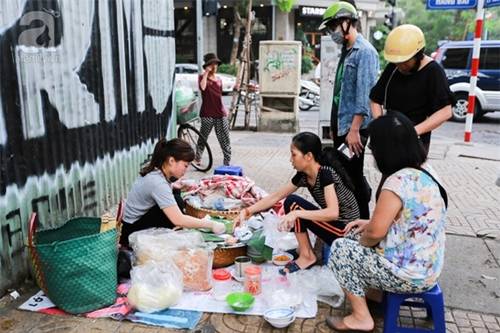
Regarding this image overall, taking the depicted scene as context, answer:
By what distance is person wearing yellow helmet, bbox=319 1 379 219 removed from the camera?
3932mm

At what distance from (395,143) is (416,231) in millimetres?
498

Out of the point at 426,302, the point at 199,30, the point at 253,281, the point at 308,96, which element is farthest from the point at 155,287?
the point at 308,96

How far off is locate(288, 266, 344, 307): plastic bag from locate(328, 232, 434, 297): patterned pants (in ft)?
0.85

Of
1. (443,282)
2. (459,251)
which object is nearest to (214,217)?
(443,282)

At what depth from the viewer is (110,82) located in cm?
454

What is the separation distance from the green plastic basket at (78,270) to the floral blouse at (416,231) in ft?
5.60

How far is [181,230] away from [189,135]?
4147 mm

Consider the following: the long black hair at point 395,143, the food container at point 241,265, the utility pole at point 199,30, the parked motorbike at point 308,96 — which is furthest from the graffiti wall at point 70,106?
the parked motorbike at point 308,96

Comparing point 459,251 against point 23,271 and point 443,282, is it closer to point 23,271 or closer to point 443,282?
point 443,282

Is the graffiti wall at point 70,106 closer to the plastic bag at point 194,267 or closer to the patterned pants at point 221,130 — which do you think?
the plastic bag at point 194,267

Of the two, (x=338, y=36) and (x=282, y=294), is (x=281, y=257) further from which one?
(x=338, y=36)

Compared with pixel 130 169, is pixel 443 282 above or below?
below

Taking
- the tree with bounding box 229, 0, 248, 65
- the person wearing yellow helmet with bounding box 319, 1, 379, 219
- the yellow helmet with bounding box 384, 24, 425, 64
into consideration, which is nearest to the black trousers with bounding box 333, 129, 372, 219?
the person wearing yellow helmet with bounding box 319, 1, 379, 219

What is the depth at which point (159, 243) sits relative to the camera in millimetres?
3352
